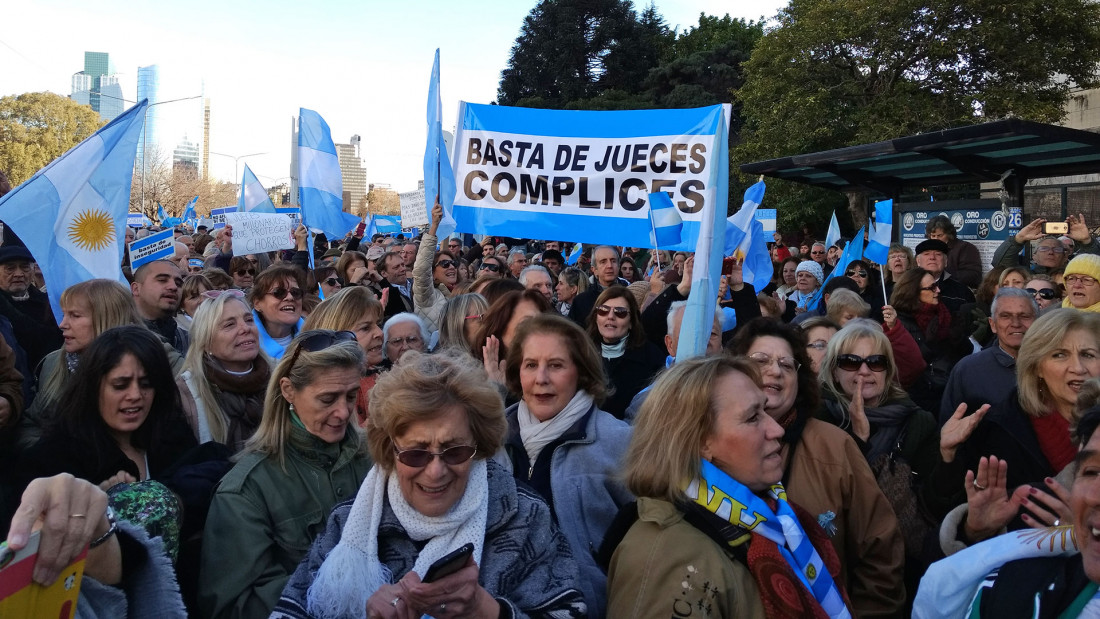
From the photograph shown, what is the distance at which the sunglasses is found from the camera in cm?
423

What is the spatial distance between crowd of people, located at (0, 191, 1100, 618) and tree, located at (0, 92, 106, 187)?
49.8 m

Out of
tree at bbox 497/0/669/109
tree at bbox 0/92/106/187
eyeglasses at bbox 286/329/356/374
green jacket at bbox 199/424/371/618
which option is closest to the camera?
Answer: green jacket at bbox 199/424/371/618

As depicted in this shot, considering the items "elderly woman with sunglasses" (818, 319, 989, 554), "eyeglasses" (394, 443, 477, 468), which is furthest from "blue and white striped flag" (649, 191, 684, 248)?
"eyeglasses" (394, 443, 477, 468)

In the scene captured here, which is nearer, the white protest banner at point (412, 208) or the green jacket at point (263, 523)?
the green jacket at point (263, 523)

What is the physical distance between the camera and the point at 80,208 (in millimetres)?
6086

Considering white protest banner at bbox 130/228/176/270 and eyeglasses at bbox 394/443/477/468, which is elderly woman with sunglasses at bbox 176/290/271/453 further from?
white protest banner at bbox 130/228/176/270

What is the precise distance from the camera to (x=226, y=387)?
427cm

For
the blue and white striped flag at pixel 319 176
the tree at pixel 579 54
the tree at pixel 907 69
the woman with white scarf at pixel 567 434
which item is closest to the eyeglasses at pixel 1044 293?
the woman with white scarf at pixel 567 434

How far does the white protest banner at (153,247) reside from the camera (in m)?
7.55

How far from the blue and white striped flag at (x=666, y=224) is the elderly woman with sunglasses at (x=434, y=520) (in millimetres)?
3287

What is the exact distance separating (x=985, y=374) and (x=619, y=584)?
3.00m

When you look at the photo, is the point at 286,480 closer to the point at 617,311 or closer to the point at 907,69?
the point at 617,311

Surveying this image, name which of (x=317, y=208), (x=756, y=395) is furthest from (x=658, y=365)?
(x=317, y=208)

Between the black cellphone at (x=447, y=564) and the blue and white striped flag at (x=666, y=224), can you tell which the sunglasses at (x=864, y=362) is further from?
the black cellphone at (x=447, y=564)
